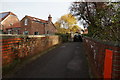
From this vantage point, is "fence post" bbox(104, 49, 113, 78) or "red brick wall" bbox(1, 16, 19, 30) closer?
"fence post" bbox(104, 49, 113, 78)

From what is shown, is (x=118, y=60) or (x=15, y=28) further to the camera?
(x=15, y=28)

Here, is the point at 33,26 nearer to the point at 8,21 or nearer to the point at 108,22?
the point at 8,21

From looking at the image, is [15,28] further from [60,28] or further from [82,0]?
[82,0]

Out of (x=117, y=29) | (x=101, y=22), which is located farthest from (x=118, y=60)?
(x=101, y=22)

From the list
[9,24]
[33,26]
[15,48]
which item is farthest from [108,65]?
[9,24]

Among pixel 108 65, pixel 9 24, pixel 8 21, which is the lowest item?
pixel 108 65

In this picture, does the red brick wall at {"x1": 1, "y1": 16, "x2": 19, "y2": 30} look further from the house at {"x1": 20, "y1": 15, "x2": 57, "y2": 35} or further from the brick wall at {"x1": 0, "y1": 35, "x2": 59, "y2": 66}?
the brick wall at {"x1": 0, "y1": 35, "x2": 59, "y2": 66}

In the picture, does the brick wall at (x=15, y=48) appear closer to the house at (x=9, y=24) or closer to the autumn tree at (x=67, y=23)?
the house at (x=9, y=24)

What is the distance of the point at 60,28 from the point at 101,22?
36935 mm

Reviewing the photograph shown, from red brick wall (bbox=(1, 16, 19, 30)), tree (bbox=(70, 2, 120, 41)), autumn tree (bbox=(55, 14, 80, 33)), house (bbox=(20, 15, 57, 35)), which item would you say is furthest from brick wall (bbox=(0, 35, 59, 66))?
autumn tree (bbox=(55, 14, 80, 33))

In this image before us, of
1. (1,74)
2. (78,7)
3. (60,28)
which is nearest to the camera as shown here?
(1,74)

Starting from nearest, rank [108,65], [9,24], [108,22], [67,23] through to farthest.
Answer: [108,65], [108,22], [9,24], [67,23]

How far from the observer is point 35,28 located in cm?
2686

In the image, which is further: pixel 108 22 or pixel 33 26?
pixel 33 26
